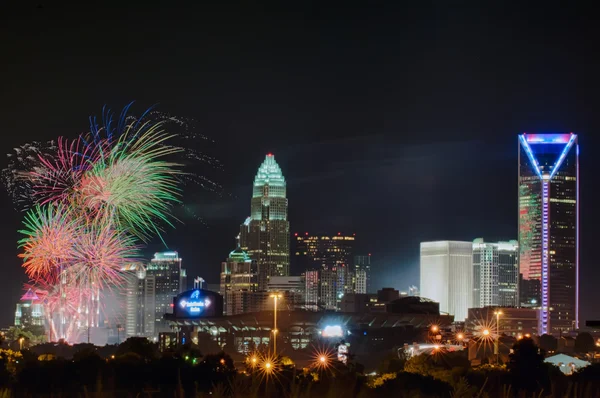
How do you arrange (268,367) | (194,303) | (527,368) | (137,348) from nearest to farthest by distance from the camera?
(268,367), (527,368), (137,348), (194,303)

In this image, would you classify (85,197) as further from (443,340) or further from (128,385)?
(443,340)

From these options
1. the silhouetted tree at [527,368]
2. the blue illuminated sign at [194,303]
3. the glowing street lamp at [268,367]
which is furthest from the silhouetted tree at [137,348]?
the blue illuminated sign at [194,303]

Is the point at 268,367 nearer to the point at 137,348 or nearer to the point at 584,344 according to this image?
the point at 137,348

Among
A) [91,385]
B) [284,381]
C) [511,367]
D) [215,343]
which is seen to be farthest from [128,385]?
[215,343]

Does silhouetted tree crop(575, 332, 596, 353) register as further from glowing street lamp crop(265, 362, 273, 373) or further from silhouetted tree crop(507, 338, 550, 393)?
glowing street lamp crop(265, 362, 273, 373)

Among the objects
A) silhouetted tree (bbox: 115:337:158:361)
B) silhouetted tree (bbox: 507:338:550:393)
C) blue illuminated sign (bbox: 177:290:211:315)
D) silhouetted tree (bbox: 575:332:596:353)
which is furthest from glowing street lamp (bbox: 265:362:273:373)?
silhouetted tree (bbox: 575:332:596:353)

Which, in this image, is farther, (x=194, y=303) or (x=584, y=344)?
(x=584, y=344)

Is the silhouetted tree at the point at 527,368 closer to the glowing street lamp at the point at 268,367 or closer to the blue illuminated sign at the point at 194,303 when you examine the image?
the glowing street lamp at the point at 268,367

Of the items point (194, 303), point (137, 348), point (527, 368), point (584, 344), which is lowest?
point (584, 344)

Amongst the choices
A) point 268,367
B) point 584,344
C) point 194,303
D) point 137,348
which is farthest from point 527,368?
point 584,344
